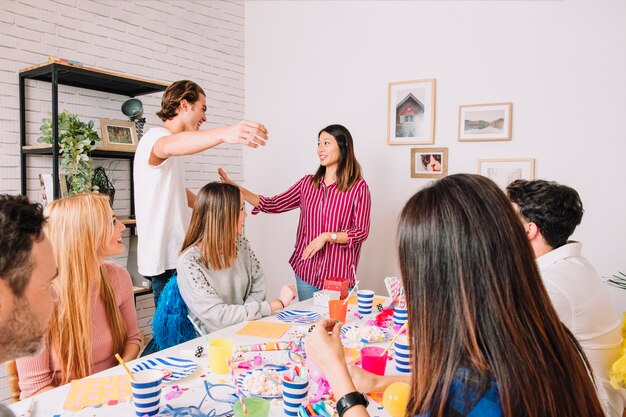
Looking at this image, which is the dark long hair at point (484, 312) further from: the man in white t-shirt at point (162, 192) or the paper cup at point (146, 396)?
the man in white t-shirt at point (162, 192)

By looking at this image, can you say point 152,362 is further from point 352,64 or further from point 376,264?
point 352,64

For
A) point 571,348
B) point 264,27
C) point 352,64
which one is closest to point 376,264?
point 352,64

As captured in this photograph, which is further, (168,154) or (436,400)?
(168,154)

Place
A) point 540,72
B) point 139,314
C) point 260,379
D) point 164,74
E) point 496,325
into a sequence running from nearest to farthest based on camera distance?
point 496,325 < point 260,379 < point 540,72 < point 139,314 < point 164,74

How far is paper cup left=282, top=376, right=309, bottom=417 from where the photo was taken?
1295mm

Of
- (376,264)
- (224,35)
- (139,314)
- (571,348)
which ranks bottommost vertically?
(139,314)

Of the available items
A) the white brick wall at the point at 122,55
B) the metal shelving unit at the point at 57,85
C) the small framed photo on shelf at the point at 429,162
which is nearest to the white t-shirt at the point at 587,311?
the small framed photo on shelf at the point at 429,162

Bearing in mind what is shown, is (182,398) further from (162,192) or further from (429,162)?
(429,162)

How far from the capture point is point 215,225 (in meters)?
2.26

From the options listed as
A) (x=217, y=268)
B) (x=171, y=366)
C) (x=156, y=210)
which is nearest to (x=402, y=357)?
(x=171, y=366)

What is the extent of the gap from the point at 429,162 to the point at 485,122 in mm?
501

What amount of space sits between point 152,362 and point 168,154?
1.13 metres

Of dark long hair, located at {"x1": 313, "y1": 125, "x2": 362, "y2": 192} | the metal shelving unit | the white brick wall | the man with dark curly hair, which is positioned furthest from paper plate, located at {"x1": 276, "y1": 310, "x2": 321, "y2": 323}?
the white brick wall

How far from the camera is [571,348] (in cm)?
99
